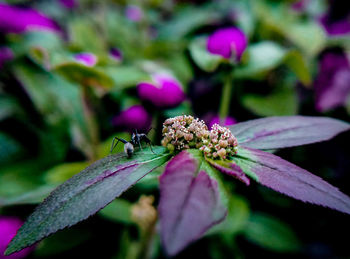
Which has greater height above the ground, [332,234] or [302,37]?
[302,37]

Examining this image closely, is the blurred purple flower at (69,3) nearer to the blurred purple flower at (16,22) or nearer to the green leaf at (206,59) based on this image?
the blurred purple flower at (16,22)

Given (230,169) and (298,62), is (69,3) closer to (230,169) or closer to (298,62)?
(298,62)

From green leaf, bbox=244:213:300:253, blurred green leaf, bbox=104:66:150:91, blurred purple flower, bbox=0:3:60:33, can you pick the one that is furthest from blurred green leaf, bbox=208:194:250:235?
blurred purple flower, bbox=0:3:60:33

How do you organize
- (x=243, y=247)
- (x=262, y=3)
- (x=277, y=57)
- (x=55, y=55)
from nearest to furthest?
(x=55, y=55) → (x=277, y=57) → (x=243, y=247) → (x=262, y=3)

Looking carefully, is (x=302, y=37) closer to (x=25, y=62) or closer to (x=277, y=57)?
(x=277, y=57)

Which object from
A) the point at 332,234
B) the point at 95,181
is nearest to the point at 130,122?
the point at 95,181

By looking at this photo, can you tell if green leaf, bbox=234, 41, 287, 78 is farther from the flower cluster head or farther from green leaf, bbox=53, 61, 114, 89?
the flower cluster head

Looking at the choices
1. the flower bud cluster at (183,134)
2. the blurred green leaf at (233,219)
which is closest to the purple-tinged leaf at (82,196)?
the flower bud cluster at (183,134)
